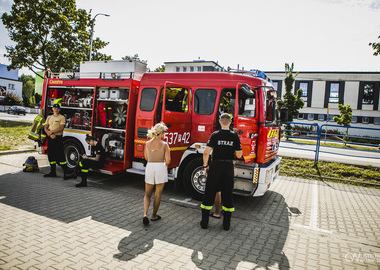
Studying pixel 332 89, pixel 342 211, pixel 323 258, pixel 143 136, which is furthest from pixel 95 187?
pixel 332 89

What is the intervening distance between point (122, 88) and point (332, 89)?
40.6 m

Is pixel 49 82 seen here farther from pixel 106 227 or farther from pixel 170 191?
pixel 106 227

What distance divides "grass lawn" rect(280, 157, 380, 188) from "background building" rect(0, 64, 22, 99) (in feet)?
208

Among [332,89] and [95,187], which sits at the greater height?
[332,89]

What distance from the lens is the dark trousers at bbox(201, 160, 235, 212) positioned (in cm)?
449

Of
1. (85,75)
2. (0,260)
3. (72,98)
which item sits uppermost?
(85,75)

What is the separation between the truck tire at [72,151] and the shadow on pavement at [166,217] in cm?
95

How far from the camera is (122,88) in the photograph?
7285 millimetres

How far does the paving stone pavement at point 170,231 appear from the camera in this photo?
357cm

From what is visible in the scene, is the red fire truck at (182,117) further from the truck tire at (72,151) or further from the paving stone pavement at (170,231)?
the paving stone pavement at (170,231)

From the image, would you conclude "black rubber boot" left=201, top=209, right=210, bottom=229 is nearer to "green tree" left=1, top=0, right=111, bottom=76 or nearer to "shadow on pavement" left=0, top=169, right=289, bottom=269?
"shadow on pavement" left=0, top=169, right=289, bottom=269

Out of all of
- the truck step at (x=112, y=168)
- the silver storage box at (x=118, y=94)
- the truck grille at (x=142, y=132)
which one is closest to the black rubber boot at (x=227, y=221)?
the truck grille at (x=142, y=132)

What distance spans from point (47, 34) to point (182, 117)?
20621mm

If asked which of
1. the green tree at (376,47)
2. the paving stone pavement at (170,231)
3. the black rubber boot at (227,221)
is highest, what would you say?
the green tree at (376,47)
